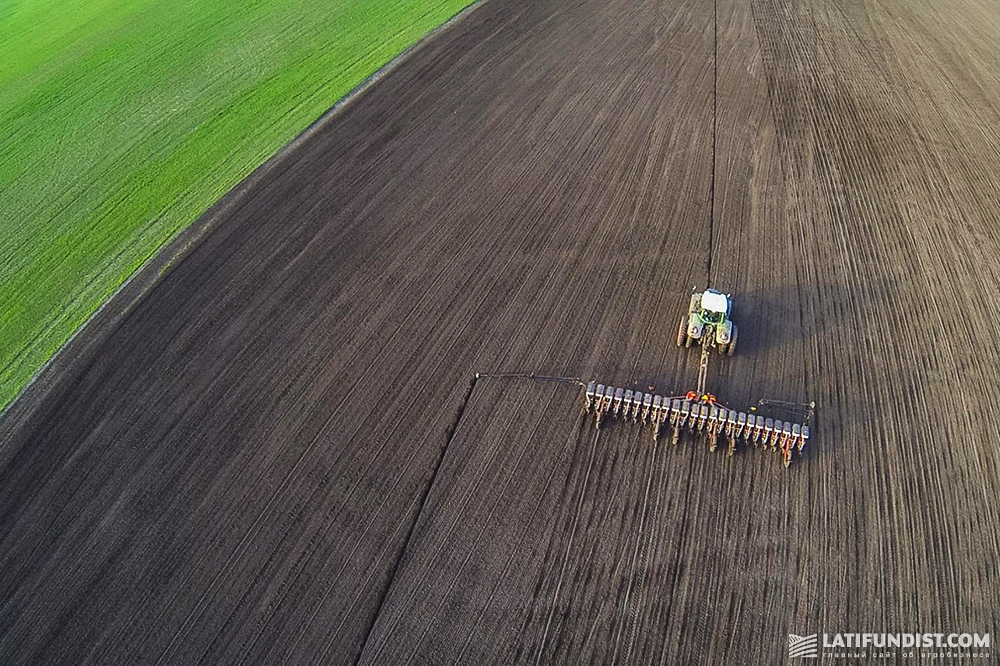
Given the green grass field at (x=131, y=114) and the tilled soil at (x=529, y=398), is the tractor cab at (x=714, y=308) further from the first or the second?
the green grass field at (x=131, y=114)

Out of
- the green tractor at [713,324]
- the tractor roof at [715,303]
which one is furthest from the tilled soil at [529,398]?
the tractor roof at [715,303]

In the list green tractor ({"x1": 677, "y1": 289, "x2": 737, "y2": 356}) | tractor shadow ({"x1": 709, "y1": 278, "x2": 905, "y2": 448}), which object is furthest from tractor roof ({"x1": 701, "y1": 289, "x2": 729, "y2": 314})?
tractor shadow ({"x1": 709, "y1": 278, "x2": 905, "y2": 448})

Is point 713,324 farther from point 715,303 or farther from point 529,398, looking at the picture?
→ point 529,398

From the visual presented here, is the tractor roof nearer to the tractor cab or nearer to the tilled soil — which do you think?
the tractor cab

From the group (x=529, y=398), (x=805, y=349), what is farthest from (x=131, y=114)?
(x=805, y=349)

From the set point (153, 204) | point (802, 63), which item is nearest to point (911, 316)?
point (802, 63)
